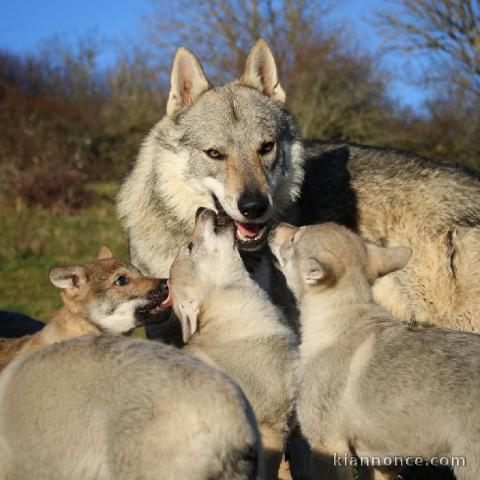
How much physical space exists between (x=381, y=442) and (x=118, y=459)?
148 centimetres

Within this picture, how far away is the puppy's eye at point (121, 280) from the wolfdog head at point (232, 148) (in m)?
0.89

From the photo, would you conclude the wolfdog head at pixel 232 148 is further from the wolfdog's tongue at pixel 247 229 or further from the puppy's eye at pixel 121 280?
the puppy's eye at pixel 121 280

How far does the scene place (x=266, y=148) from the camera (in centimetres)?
602

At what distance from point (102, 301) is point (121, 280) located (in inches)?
8.5

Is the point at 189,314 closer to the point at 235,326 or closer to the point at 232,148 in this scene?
the point at 235,326

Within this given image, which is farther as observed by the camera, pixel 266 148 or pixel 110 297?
pixel 266 148

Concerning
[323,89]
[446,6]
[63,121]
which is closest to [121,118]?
[63,121]

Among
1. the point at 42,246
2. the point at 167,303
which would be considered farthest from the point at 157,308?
the point at 42,246

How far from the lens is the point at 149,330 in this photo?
19.3 ft

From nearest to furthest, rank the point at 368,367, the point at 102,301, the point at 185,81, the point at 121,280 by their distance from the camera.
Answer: the point at 368,367 → the point at 102,301 → the point at 121,280 → the point at 185,81

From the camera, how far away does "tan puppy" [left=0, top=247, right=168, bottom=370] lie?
5.21m

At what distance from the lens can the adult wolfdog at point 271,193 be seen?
5.91m

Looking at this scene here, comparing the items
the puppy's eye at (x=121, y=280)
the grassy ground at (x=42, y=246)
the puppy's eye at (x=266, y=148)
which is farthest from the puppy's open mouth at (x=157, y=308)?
the grassy ground at (x=42, y=246)

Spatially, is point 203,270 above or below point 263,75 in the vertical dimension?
below
